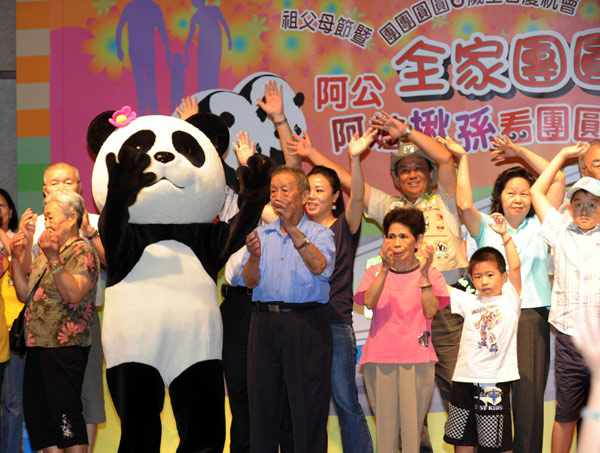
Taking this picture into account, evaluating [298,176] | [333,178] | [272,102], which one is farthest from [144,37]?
[298,176]

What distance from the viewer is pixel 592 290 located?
384 cm

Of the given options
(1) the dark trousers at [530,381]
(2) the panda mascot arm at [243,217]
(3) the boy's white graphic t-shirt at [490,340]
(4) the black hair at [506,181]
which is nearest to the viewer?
(2) the panda mascot arm at [243,217]

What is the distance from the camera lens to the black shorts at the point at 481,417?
12.2 feet

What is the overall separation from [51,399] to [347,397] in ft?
5.01

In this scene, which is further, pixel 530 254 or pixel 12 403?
pixel 12 403

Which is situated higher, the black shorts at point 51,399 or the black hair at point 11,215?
the black hair at point 11,215

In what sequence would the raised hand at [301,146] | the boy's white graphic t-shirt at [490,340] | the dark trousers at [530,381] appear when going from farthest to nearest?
the raised hand at [301,146]
the dark trousers at [530,381]
the boy's white graphic t-shirt at [490,340]

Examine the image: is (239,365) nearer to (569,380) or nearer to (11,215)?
(569,380)

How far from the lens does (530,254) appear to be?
4121mm

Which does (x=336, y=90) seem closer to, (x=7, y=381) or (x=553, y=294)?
(x=553, y=294)

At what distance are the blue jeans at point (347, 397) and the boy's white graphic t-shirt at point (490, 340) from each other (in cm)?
55

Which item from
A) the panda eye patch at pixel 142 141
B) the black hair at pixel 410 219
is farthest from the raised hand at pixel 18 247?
the black hair at pixel 410 219

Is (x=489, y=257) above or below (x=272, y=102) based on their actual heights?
below

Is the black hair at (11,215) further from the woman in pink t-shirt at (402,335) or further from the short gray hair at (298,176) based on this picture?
the woman in pink t-shirt at (402,335)
